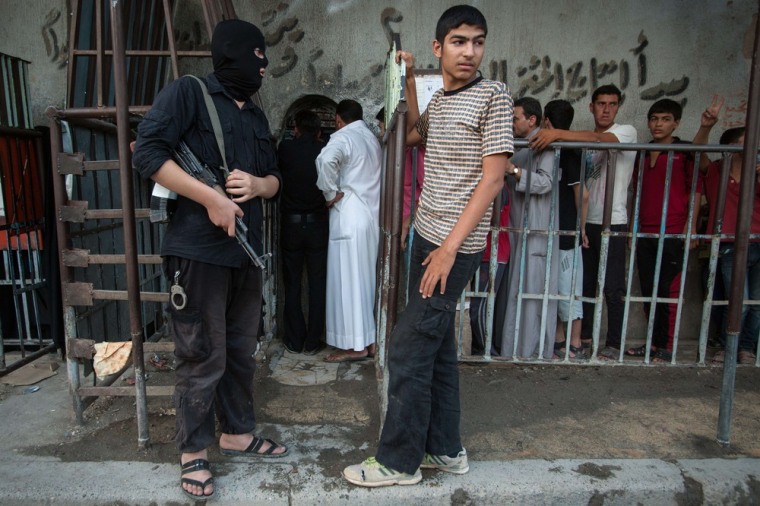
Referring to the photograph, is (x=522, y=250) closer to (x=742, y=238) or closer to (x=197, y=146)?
(x=742, y=238)

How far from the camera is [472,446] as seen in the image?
106 inches

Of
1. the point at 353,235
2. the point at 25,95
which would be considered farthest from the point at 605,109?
the point at 25,95

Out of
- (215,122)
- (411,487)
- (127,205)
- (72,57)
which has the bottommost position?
(411,487)

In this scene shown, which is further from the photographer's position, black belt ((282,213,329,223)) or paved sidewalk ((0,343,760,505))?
black belt ((282,213,329,223))

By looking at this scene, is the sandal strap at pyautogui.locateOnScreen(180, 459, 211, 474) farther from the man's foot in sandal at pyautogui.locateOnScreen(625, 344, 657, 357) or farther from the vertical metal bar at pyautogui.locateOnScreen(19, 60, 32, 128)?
the man's foot in sandal at pyautogui.locateOnScreen(625, 344, 657, 357)

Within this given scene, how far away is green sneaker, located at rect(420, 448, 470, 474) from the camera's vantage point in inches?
95.2

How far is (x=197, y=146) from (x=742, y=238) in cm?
265

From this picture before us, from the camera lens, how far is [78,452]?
101 inches

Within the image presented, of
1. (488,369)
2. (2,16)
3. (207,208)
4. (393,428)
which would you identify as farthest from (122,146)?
(2,16)

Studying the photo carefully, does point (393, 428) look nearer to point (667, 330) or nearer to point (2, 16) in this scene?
point (667, 330)

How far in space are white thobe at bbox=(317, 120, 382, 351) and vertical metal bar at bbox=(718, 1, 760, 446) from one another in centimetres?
236

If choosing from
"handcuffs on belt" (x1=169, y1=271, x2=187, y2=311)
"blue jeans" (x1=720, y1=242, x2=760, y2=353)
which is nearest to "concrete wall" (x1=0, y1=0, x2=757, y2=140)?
"blue jeans" (x1=720, y1=242, x2=760, y2=353)

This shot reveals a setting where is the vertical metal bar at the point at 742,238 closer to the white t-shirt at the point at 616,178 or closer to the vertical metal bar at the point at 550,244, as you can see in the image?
the vertical metal bar at the point at 550,244

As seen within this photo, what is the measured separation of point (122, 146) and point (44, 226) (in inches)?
76.3
